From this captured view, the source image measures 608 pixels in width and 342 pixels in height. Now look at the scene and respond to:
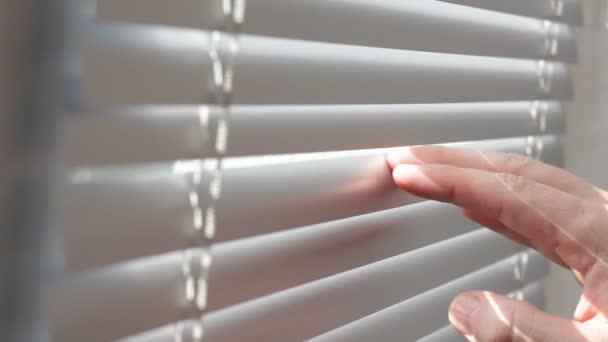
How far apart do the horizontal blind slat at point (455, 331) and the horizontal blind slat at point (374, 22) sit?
355 mm

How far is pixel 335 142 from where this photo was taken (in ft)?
2.18

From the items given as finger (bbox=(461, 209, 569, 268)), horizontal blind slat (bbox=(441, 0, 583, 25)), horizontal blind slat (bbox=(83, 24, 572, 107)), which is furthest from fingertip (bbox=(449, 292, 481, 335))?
horizontal blind slat (bbox=(441, 0, 583, 25))

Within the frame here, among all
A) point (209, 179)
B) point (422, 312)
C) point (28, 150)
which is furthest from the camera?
point (422, 312)

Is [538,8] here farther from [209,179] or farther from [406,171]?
[209,179]

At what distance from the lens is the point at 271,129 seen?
60 centimetres

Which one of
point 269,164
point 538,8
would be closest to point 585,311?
point 269,164

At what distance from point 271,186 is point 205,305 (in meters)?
0.12

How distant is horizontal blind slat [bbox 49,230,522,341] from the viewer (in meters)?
0.49

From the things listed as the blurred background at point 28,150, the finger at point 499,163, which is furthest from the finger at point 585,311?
the blurred background at point 28,150

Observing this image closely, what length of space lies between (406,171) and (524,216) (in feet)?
0.41

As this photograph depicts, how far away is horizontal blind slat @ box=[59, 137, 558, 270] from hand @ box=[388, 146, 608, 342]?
56 mm

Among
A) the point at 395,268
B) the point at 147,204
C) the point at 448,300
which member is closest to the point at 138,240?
the point at 147,204

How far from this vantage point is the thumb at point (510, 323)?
24.2 inches

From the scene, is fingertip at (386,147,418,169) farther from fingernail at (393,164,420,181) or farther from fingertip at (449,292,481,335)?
fingertip at (449,292,481,335)
